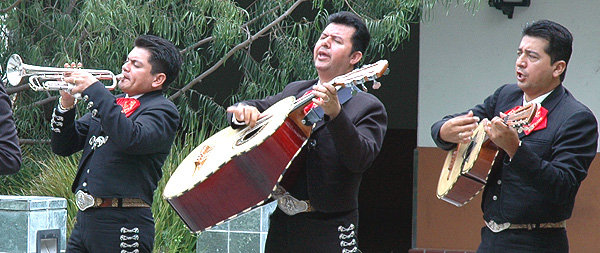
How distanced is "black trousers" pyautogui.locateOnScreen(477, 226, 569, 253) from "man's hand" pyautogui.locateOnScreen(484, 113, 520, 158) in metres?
0.32

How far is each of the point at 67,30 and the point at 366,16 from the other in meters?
2.31

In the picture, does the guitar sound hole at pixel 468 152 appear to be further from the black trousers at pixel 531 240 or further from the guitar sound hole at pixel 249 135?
the guitar sound hole at pixel 249 135

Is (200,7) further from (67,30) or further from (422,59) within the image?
(422,59)

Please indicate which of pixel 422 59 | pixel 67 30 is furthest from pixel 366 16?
pixel 67 30

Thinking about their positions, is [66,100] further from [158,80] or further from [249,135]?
[249,135]

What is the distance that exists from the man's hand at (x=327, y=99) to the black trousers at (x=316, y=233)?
1.55 ft

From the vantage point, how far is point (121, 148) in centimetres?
361

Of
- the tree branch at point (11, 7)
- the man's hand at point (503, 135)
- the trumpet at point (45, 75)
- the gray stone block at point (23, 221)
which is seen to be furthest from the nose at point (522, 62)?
the tree branch at point (11, 7)

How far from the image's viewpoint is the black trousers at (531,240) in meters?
3.12

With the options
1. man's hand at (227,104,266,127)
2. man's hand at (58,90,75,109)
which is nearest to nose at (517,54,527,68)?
man's hand at (227,104,266,127)

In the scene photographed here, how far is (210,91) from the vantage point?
11.2 m

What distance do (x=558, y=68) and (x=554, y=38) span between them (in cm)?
12

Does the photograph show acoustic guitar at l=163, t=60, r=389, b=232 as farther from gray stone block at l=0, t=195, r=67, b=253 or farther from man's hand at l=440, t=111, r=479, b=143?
gray stone block at l=0, t=195, r=67, b=253

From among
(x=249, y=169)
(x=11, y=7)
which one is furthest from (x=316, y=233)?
(x=11, y=7)
